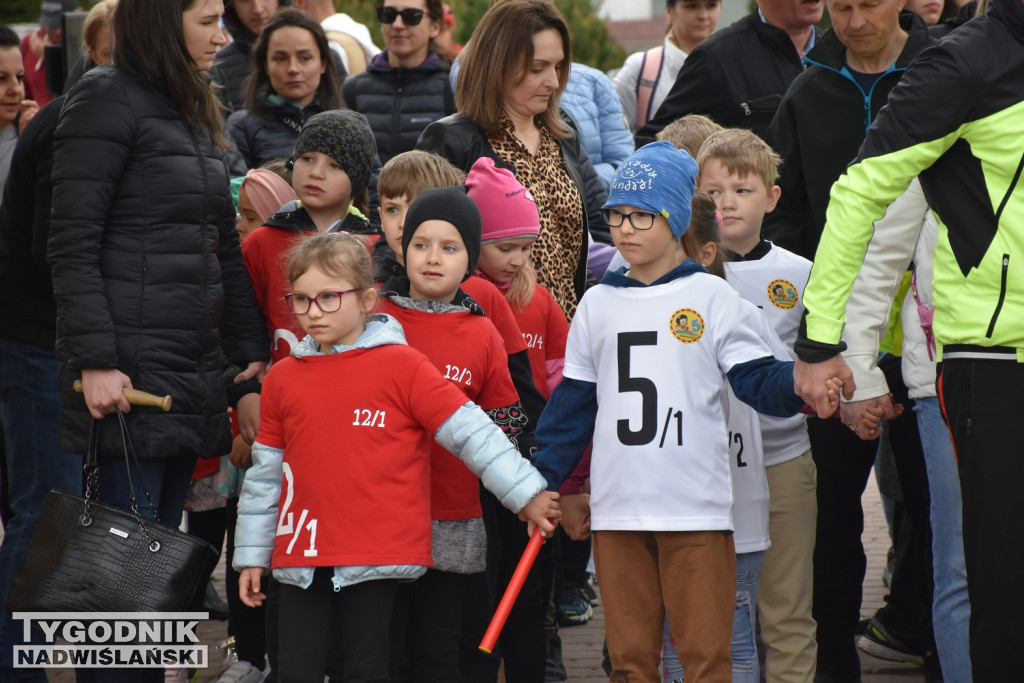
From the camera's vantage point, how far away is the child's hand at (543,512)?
415cm

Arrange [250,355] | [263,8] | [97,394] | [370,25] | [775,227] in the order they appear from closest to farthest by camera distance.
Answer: [97,394]
[250,355]
[775,227]
[263,8]
[370,25]

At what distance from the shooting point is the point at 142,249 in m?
4.45

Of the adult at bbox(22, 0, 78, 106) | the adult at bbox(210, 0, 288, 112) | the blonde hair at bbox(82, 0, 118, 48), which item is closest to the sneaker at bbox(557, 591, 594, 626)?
the blonde hair at bbox(82, 0, 118, 48)

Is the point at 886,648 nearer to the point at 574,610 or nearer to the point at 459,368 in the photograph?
the point at 574,610

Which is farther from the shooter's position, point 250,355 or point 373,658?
point 250,355

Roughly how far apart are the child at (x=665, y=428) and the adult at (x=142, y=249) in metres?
1.35

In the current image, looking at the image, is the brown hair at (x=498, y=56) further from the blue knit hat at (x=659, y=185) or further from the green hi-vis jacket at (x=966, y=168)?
the green hi-vis jacket at (x=966, y=168)

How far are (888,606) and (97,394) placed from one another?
10.9 feet

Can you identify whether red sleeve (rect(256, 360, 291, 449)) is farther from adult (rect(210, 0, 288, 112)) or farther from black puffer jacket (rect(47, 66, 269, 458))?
adult (rect(210, 0, 288, 112))

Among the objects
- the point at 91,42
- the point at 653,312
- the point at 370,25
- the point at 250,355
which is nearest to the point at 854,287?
the point at 653,312

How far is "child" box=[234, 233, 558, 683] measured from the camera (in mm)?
4035

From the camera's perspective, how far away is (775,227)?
5547 mm

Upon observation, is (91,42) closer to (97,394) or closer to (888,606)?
(97,394)

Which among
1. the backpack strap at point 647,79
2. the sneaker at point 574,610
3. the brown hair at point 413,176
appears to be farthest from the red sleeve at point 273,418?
the backpack strap at point 647,79
